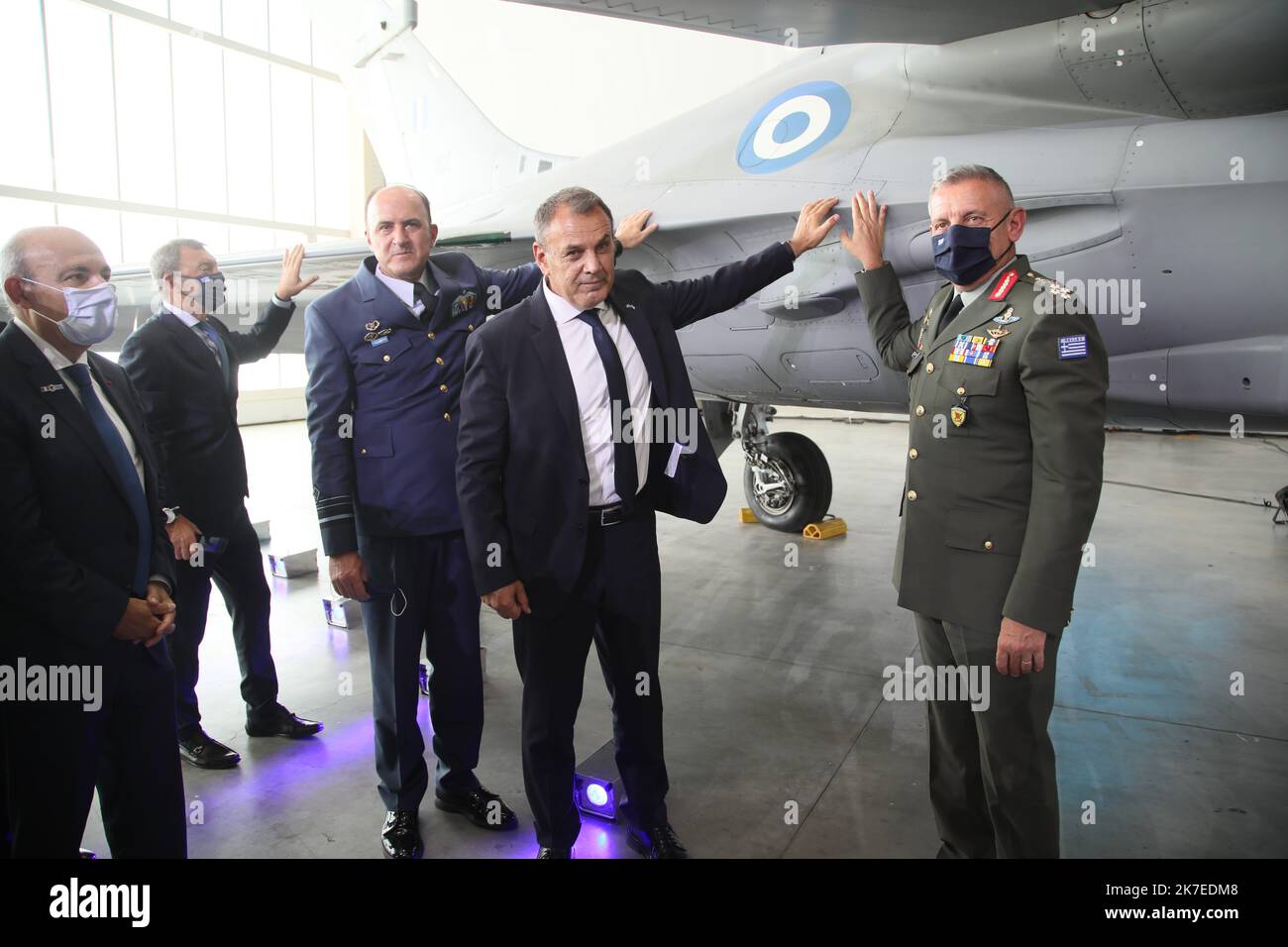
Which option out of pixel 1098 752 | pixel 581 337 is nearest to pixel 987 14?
pixel 581 337

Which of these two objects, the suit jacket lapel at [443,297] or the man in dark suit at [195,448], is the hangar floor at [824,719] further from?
the suit jacket lapel at [443,297]

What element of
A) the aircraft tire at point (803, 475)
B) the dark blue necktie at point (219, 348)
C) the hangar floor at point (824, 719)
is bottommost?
the hangar floor at point (824, 719)

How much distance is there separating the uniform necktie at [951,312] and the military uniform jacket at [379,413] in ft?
4.94

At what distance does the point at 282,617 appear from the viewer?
514 centimetres

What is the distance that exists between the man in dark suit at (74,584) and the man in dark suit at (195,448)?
46.8 inches

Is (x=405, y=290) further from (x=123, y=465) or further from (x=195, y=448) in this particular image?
(x=195, y=448)

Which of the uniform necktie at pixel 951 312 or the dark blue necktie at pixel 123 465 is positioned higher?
the uniform necktie at pixel 951 312

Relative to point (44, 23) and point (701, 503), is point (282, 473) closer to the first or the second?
point (44, 23)

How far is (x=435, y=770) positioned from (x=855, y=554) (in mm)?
4159

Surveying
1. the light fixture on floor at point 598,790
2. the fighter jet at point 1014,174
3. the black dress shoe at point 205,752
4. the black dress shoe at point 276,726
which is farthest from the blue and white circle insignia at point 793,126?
the black dress shoe at point 205,752

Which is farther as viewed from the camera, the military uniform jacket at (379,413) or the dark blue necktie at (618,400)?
the military uniform jacket at (379,413)

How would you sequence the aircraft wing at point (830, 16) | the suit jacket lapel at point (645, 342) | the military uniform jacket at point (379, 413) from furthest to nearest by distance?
the aircraft wing at point (830, 16)
the military uniform jacket at point (379, 413)
the suit jacket lapel at point (645, 342)

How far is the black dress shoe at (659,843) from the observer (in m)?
2.50

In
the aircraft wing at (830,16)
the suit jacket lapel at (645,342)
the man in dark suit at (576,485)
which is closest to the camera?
the man in dark suit at (576,485)
